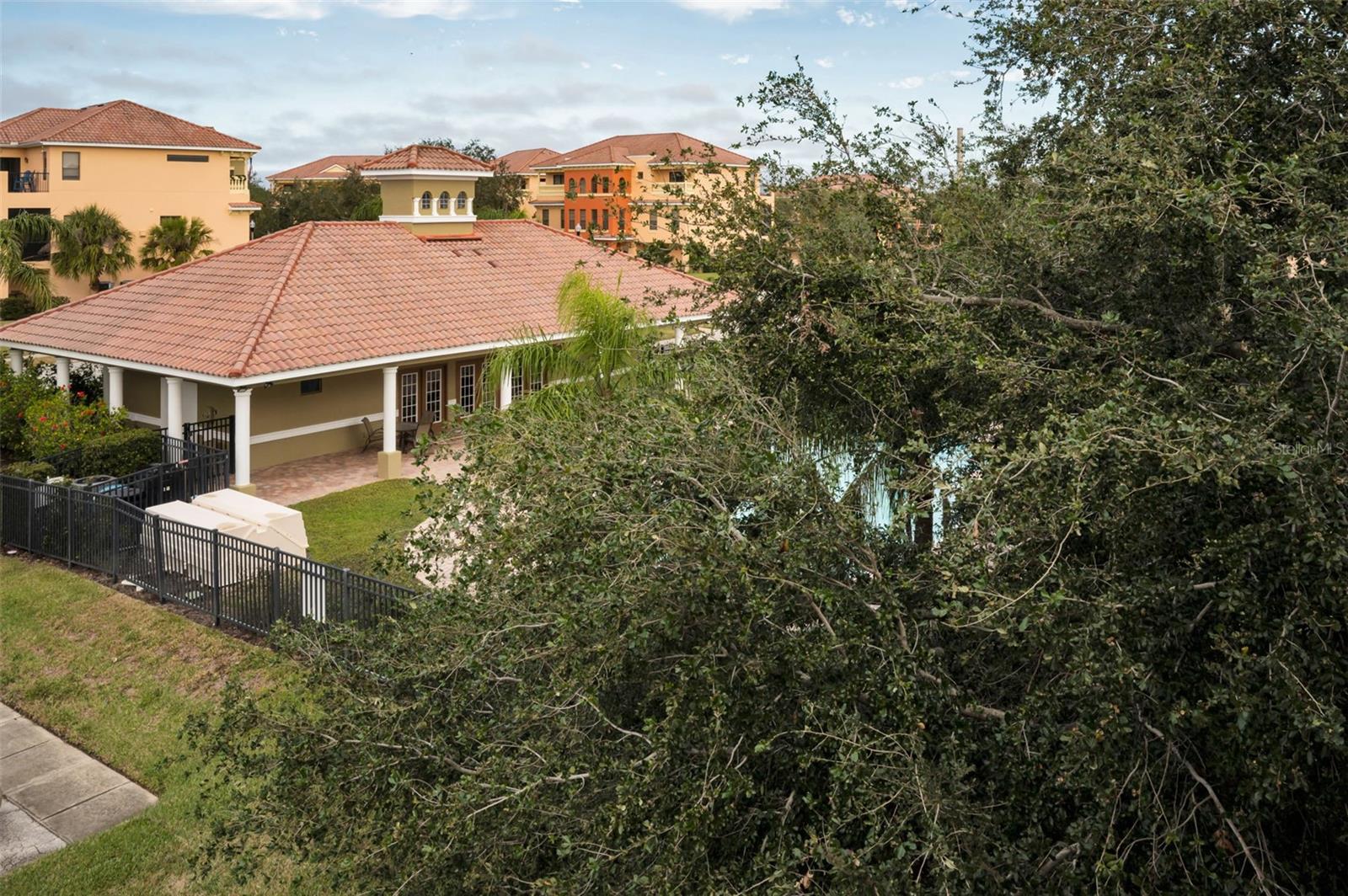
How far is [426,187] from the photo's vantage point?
30.3 meters

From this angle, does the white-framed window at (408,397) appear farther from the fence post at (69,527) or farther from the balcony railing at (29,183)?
the balcony railing at (29,183)

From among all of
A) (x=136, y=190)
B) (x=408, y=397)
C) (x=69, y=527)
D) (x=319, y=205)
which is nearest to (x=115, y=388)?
(x=408, y=397)

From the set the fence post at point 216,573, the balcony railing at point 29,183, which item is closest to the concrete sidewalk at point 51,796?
the fence post at point 216,573

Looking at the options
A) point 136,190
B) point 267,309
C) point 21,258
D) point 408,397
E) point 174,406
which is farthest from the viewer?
point 136,190

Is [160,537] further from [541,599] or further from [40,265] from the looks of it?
[40,265]

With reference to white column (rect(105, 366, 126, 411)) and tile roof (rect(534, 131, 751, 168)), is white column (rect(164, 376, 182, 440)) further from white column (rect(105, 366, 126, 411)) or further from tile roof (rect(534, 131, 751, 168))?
tile roof (rect(534, 131, 751, 168))

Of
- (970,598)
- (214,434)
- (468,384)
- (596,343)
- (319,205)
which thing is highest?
(319,205)

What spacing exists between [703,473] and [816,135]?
5013 mm

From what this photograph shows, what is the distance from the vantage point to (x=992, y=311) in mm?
8031

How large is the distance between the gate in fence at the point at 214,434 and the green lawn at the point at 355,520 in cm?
238

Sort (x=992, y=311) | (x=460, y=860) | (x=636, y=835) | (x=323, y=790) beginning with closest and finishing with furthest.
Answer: (x=636, y=835) → (x=460, y=860) → (x=323, y=790) → (x=992, y=311)

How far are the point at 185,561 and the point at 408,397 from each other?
10910 mm

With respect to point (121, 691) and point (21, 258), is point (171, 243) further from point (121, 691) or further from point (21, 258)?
point (121, 691)

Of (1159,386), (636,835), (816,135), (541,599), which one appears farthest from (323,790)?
(816,135)
